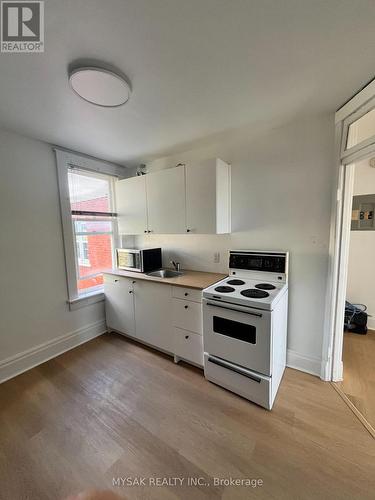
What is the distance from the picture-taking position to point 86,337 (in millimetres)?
2639

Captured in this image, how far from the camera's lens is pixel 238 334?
1664 mm

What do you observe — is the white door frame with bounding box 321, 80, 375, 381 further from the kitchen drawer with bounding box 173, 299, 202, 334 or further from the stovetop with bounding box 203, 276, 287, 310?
the kitchen drawer with bounding box 173, 299, 202, 334

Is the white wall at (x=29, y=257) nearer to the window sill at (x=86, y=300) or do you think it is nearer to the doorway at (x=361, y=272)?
the window sill at (x=86, y=300)

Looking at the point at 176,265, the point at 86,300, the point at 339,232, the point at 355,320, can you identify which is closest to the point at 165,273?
the point at 176,265

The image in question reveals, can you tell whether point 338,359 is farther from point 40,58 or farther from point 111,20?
point 40,58

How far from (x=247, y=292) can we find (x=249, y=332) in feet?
1.08

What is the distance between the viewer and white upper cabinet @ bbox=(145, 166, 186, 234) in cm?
224

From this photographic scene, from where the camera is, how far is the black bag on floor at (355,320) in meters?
2.57

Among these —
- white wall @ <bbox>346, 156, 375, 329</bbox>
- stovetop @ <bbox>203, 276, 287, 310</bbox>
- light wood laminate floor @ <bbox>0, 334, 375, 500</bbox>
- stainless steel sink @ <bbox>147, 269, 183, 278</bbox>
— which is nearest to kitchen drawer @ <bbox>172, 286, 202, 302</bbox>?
stovetop @ <bbox>203, 276, 287, 310</bbox>

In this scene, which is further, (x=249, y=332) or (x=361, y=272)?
(x=361, y=272)

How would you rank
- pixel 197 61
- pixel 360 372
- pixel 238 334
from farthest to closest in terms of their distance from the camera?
pixel 360 372
pixel 238 334
pixel 197 61

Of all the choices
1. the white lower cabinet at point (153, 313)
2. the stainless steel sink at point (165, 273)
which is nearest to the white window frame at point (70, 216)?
the white lower cabinet at point (153, 313)

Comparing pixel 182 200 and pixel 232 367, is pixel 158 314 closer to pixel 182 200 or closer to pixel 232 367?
pixel 232 367

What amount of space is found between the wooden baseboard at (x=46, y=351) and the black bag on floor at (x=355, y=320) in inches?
132
